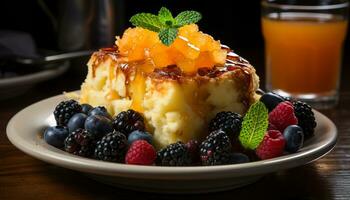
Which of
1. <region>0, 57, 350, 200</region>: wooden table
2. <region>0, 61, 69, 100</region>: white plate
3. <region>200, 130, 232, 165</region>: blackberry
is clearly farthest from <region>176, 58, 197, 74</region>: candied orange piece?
<region>0, 61, 69, 100</region>: white plate

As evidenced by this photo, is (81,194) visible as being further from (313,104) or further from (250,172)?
(313,104)

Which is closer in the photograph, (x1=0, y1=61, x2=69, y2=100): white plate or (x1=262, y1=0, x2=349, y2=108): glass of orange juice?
(x1=0, y1=61, x2=69, y2=100): white plate

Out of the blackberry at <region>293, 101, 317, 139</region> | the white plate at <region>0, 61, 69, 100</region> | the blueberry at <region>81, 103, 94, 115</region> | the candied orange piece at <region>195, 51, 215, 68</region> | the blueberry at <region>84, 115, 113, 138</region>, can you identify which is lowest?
the white plate at <region>0, 61, 69, 100</region>

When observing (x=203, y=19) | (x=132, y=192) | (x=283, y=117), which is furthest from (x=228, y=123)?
(x=203, y=19)

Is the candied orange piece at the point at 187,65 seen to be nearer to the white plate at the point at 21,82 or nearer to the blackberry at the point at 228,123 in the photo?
the blackberry at the point at 228,123

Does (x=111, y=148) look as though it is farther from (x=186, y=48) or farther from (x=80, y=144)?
Answer: (x=186, y=48)

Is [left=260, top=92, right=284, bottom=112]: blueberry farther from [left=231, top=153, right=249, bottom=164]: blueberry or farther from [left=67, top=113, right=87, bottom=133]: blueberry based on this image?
[left=67, top=113, right=87, bottom=133]: blueberry

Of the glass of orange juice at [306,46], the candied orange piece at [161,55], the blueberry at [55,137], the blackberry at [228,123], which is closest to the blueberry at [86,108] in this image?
the blueberry at [55,137]

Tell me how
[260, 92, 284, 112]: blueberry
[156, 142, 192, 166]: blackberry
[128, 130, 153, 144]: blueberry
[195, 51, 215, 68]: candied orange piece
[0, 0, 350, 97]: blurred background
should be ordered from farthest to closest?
[0, 0, 350, 97]: blurred background
[260, 92, 284, 112]: blueberry
[195, 51, 215, 68]: candied orange piece
[128, 130, 153, 144]: blueberry
[156, 142, 192, 166]: blackberry
